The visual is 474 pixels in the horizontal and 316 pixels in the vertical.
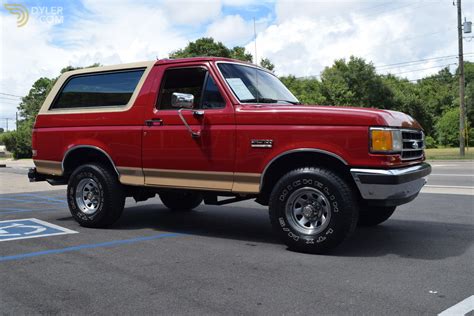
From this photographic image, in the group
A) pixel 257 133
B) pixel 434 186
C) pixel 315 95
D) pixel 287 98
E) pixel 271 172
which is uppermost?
pixel 315 95

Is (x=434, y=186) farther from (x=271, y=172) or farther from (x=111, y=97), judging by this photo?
(x=111, y=97)

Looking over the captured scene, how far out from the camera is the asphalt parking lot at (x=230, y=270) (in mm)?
3445

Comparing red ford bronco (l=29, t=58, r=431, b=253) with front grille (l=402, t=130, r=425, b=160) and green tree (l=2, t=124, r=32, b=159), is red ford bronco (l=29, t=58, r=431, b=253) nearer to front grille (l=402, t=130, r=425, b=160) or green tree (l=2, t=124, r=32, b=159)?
front grille (l=402, t=130, r=425, b=160)

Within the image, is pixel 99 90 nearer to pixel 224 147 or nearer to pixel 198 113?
pixel 198 113

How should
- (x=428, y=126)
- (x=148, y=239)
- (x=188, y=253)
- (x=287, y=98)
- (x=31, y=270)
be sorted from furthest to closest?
(x=428, y=126), (x=287, y=98), (x=148, y=239), (x=188, y=253), (x=31, y=270)

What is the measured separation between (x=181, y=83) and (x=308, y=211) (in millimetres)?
2345

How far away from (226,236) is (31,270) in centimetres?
237

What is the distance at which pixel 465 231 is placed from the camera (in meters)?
6.05

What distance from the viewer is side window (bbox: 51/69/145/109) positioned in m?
6.22

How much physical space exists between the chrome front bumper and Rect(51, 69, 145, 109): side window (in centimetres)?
324

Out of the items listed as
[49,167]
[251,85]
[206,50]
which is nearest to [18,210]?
[49,167]

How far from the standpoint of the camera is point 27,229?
6.41 meters

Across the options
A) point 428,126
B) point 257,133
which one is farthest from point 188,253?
point 428,126

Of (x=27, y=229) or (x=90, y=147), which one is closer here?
(x=90, y=147)
